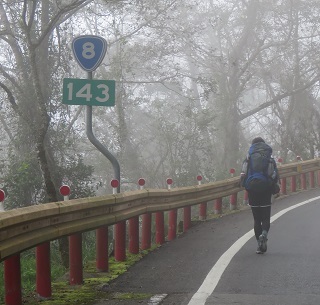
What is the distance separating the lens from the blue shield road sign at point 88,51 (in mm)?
10633

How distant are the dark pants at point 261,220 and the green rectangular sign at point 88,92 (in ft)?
9.43

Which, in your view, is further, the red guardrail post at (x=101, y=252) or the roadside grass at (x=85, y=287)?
the red guardrail post at (x=101, y=252)

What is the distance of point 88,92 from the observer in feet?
34.2

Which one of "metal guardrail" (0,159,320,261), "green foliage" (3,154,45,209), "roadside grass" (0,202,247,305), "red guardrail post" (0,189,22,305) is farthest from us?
"green foliage" (3,154,45,209)

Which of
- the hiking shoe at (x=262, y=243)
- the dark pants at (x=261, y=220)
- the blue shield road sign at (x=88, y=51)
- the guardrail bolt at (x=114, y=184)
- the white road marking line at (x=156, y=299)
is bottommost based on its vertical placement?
the white road marking line at (x=156, y=299)

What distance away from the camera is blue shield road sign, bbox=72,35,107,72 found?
1063cm

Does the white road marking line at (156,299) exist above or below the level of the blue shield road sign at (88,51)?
below

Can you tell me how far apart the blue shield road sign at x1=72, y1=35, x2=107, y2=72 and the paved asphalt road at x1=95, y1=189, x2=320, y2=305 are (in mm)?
2886

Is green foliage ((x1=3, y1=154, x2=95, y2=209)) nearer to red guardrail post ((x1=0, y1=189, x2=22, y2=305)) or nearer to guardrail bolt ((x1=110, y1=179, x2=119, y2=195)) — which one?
guardrail bolt ((x1=110, y1=179, x2=119, y2=195))

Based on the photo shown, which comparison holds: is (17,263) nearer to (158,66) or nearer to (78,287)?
(78,287)

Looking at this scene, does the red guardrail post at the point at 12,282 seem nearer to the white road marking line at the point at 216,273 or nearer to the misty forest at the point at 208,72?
the white road marking line at the point at 216,273

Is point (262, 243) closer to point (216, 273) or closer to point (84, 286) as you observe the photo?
point (216, 273)

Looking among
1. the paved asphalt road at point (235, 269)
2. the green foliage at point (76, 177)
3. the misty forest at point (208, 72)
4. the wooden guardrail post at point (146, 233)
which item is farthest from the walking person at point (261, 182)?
the misty forest at point (208, 72)

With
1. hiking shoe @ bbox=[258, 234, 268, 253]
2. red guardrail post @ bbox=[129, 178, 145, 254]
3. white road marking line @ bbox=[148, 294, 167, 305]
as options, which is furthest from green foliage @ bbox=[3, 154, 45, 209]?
white road marking line @ bbox=[148, 294, 167, 305]
